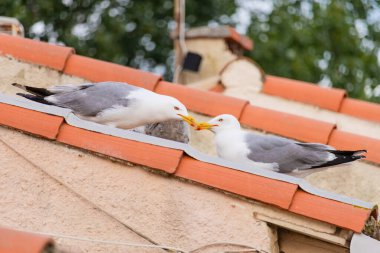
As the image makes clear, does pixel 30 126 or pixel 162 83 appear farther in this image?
pixel 162 83

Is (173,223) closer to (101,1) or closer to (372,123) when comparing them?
(372,123)

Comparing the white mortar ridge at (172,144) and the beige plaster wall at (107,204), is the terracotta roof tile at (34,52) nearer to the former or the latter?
the white mortar ridge at (172,144)

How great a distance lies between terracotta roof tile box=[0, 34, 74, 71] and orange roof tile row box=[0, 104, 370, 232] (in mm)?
1715

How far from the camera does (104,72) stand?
5.86 meters

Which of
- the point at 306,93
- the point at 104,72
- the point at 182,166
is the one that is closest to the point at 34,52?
the point at 104,72

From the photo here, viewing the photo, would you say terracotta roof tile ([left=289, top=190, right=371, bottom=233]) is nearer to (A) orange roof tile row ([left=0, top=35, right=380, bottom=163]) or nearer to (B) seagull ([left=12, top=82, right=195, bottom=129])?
(B) seagull ([left=12, top=82, right=195, bottom=129])

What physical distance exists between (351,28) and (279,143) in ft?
62.3

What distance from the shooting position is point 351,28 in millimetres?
23219

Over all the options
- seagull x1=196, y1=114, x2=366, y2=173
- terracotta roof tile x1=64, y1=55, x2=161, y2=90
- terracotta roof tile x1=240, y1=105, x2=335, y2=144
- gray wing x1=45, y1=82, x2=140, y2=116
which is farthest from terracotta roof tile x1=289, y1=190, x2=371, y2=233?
terracotta roof tile x1=64, y1=55, x2=161, y2=90

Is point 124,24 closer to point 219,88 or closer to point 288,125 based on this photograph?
point 219,88

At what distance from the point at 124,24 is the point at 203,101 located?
13689 mm

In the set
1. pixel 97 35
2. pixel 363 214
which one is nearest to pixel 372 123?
pixel 363 214

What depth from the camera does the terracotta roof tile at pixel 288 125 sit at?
5629mm

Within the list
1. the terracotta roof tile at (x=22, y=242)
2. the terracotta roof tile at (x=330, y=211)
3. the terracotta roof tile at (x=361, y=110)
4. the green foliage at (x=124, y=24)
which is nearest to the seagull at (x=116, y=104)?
the terracotta roof tile at (x=330, y=211)
